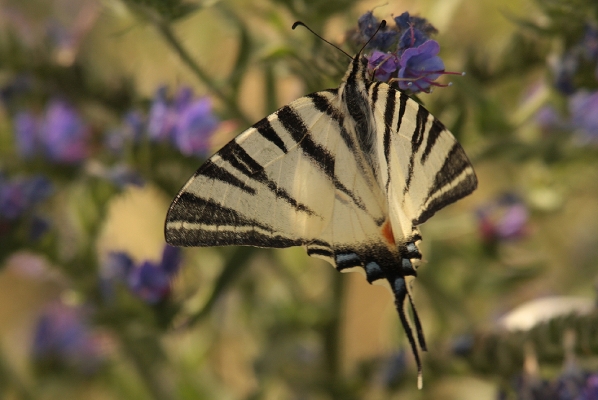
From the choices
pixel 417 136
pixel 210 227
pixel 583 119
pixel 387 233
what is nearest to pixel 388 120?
pixel 417 136

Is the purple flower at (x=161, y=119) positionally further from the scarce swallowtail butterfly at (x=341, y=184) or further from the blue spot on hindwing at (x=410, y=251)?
the blue spot on hindwing at (x=410, y=251)

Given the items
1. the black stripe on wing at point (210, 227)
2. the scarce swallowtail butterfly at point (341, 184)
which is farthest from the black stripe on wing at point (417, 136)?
the black stripe on wing at point (210, 227)

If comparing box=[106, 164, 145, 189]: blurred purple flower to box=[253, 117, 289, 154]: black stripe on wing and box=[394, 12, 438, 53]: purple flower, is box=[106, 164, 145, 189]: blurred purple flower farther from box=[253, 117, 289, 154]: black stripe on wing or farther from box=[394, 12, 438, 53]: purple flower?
box=[394, 12, 438, 53]: purple flower

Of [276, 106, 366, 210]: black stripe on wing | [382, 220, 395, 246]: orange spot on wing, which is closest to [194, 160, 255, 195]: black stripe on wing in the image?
[276, 106, 366, 210]: black stripe on wing

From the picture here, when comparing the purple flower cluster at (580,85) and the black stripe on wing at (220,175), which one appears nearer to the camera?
the black stripe on wing at (220,175)

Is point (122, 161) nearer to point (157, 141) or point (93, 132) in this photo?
point (157, 141)

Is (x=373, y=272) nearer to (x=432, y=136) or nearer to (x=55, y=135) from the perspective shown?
(x=432, y=136)
